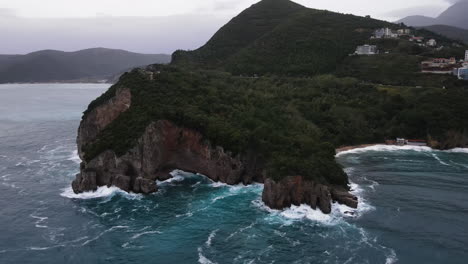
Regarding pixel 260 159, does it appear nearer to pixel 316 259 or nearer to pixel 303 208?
pixel 303 208

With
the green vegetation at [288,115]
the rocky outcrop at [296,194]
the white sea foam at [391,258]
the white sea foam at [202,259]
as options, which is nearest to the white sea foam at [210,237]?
the white sea foam at [202,259]

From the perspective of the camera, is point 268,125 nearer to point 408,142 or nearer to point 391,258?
point 391,258

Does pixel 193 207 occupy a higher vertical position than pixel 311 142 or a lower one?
lower

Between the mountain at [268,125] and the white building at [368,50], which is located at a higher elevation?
the white building at [368,50]

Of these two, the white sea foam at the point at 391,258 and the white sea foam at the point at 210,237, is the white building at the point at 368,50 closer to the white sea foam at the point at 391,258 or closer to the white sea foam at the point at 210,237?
the white sea foam at the point at 391,258

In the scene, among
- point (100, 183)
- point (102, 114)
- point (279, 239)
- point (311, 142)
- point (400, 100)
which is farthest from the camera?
point (400, 100)

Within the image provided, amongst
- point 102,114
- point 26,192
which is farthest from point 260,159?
point 26,192
